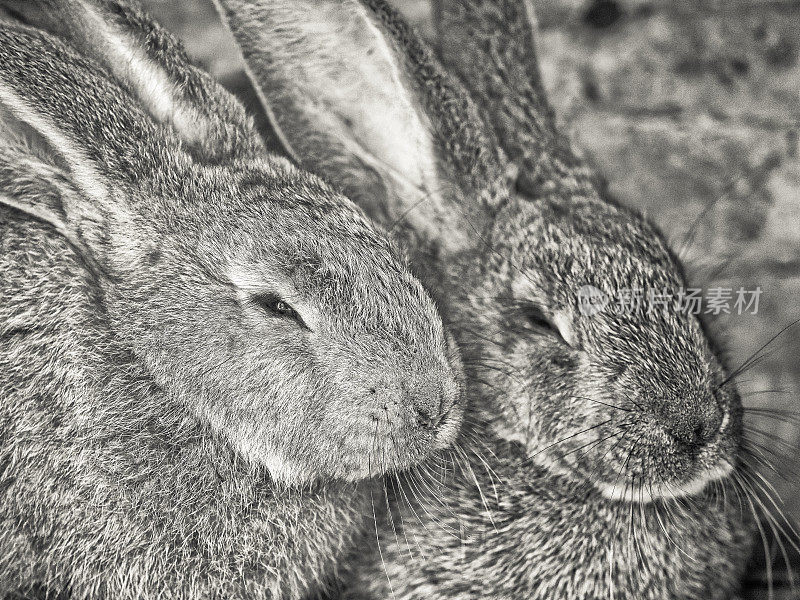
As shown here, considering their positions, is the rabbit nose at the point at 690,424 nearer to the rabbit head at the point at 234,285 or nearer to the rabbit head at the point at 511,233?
the rabbit head at the point at 511,233

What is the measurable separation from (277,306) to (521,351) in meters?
0.80

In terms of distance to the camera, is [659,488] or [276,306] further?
[659,488]

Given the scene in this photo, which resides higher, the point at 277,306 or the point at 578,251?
the point at 277,306

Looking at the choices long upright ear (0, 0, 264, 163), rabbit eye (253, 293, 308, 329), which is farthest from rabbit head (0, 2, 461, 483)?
long upright ear (0, 0, 264, 163)

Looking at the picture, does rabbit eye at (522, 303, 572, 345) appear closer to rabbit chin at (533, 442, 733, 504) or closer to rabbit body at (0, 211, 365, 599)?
rabbit chin at (533, 442, 733, 504)

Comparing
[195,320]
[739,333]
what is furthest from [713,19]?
[195,320]

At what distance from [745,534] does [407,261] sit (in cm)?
152

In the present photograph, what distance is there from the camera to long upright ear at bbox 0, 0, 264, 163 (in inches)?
99.8

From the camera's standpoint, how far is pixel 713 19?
3500mm

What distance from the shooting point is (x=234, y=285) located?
2234mm
